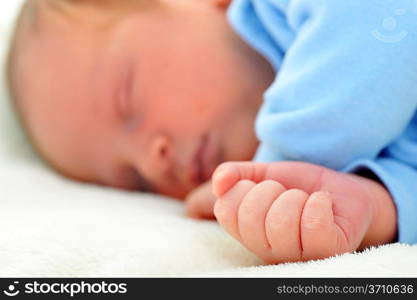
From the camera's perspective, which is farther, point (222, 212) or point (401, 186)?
point (401, 186)

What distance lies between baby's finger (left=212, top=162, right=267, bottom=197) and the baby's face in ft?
1.11

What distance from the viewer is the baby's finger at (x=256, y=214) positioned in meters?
0.67

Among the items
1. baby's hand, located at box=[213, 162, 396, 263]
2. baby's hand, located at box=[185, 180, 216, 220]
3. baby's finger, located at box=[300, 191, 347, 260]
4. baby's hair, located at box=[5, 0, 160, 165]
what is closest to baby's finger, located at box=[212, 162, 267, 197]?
baby's hand, located at box=[213, 162, 396, 263]

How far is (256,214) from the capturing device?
0.67m

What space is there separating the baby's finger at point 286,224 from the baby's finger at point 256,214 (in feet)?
0.04

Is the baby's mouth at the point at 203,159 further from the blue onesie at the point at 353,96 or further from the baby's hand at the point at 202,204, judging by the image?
the blue onesie at the point at 353,96

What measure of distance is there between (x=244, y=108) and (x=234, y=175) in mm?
391

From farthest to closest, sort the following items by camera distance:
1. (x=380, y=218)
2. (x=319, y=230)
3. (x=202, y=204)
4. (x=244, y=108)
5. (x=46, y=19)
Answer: (x=46, y=19) < (x=244, y=108) < (x=202, y=204) < (x=380, y=218) < (x=319, y=230)

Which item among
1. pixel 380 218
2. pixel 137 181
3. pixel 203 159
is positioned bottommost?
pixel 137 181

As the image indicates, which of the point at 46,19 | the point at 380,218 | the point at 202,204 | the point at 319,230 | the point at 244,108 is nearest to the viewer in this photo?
the point at 319,230

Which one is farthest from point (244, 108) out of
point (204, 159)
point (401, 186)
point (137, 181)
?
point (401, 186)

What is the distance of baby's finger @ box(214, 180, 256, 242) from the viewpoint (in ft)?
2.27

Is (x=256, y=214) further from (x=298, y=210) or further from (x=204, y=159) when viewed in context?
(x=204, y=159)

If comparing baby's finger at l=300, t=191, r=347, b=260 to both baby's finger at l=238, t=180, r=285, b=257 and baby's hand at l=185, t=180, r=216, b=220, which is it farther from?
baby's hand at l=185, t=180, r=216, b=220
